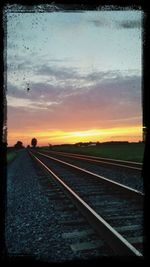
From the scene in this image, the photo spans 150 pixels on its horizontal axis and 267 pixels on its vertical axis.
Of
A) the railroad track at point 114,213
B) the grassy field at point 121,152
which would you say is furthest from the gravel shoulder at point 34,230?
the grassy field at point 121,152

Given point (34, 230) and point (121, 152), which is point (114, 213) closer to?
point (34, 230)

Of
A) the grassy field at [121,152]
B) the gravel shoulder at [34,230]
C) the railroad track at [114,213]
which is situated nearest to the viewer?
the railroad track at [114,213]

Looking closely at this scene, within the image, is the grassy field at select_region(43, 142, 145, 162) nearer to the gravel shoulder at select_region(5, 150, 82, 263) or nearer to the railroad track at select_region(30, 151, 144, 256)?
the railroad track at select_region(30, 151, 144, 256)

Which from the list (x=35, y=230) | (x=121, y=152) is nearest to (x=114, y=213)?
(x=35, y=230)

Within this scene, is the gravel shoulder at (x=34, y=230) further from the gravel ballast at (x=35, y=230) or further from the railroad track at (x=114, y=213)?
the railroad track at (x=114, y=213)

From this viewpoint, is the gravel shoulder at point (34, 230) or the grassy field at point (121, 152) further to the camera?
the grassy field at point (121, 152)

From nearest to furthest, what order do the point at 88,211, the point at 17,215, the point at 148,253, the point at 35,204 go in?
1. the point at 148,253
2. the point at 88,211
3. the point at 17,215
4. the point at 35,204

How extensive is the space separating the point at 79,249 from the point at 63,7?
354cm

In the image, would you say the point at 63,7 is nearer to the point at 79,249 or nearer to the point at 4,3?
the point at 4,3

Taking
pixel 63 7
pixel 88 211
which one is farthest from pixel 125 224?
pixel 63 7

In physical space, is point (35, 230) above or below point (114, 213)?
below

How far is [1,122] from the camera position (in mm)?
3039

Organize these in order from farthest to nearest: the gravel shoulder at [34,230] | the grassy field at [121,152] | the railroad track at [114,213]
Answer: the grassy field at [121,152] → the gravel shoulder at [34,230] → the railroad track at [114,213]

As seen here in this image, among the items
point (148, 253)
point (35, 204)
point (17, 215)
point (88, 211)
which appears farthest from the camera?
point (35, 204)
